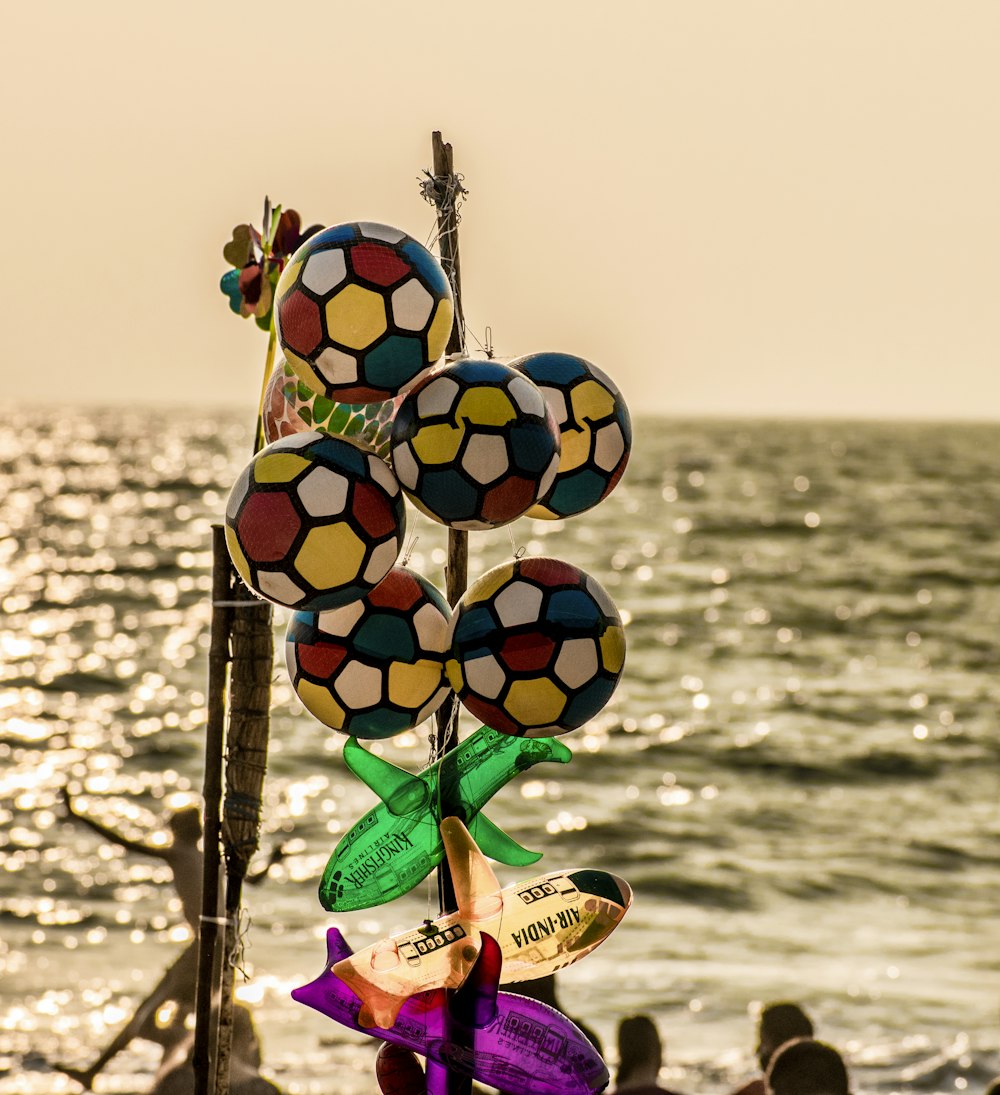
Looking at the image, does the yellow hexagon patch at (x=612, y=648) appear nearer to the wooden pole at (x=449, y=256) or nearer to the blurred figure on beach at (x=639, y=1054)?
the wooden pole at (x=449, y=256)

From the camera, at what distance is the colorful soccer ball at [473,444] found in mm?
3250

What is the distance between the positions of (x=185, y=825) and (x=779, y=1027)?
3397mm

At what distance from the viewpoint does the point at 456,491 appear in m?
3.28

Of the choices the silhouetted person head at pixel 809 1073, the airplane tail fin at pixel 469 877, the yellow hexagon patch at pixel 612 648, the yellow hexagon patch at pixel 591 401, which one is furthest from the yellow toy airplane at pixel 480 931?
the silhouetted person head at pixel 809 1073

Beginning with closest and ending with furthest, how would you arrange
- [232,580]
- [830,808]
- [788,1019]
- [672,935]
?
[232,580] < [788,1019] < [672,935] < [830,808]

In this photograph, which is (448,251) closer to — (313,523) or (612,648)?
(313,523)

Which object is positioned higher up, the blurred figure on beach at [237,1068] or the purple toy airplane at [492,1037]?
the purple toy airplane at [492,1037]

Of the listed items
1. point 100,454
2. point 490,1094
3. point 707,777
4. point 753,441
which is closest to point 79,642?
point 707,777

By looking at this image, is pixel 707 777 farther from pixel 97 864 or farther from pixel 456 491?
pixel 456 491

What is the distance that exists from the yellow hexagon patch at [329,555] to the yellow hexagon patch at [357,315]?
0.42 m

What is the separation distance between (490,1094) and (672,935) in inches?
194

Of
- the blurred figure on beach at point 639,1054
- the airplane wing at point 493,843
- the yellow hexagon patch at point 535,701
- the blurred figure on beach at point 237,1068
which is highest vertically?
the yellow hexagon patch at point 535,701

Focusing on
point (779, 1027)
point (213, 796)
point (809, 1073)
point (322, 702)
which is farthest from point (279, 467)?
point (779, 1027)

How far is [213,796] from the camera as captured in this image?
4.60m
